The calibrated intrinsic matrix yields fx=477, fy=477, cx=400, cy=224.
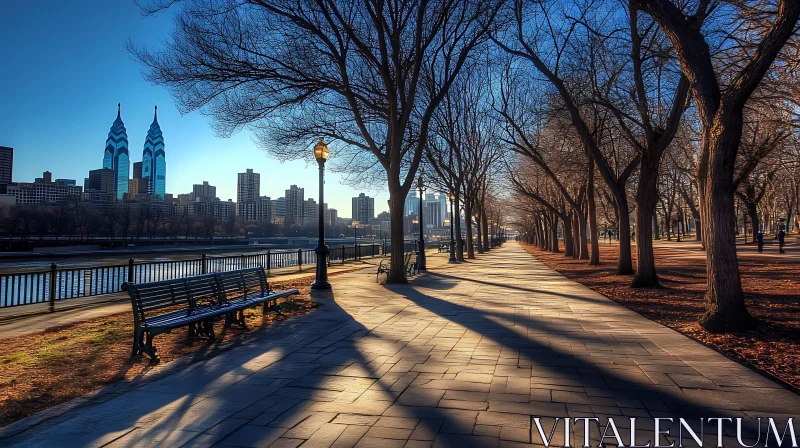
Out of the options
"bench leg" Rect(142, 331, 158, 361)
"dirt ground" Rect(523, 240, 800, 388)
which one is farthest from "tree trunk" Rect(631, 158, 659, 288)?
"bench leg" Rect(142, 331, 158, 361)

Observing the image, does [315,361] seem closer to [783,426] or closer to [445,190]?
[783,426]

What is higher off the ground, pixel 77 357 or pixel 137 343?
pixel 137 343

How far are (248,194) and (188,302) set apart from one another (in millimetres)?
139818

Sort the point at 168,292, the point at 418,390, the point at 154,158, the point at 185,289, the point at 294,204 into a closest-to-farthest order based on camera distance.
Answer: the point at 418,390
the point at 168,292
the point at 185,289
the point at 294,204
the point at 154,158

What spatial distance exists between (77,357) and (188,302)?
5.53 ft

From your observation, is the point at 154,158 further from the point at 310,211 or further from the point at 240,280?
the point at 240,280

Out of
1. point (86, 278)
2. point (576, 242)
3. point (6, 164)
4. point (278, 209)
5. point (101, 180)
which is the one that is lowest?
point (86, 278)

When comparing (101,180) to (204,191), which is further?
(204,191)

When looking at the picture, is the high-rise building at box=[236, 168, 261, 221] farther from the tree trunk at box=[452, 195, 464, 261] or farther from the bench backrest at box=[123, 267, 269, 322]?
the bench backrest at box=[123, 267, 269, 322]

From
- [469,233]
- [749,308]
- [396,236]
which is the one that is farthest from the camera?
[469,233]

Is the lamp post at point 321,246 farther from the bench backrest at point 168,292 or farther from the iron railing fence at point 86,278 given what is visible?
the bench backrest at point 168,292

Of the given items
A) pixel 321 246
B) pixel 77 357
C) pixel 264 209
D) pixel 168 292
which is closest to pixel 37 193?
pixel 264 209

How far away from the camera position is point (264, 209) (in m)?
147

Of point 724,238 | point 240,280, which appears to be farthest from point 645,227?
point 240,280
